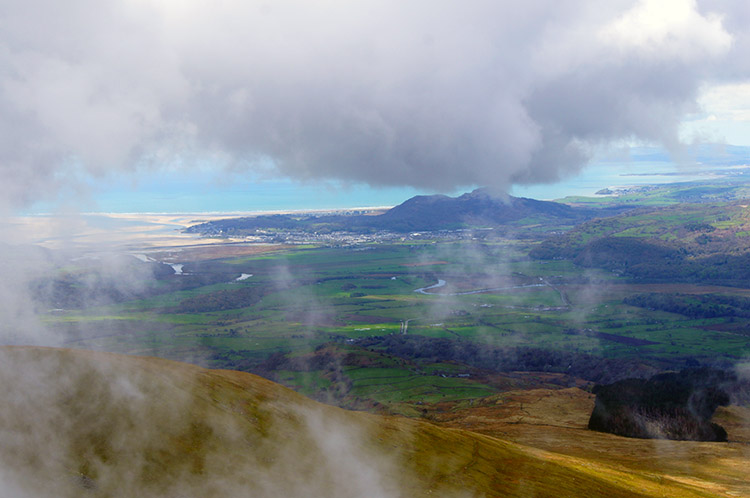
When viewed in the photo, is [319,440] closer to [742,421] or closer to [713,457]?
[713,457]

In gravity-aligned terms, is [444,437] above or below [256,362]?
above

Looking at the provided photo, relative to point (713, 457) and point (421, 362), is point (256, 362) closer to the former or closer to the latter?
point (421, 362)

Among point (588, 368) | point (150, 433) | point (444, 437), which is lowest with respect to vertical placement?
point (588, 368)

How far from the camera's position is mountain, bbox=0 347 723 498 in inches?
2077

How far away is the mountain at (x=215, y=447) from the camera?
52750mm

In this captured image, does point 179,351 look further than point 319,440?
Yes

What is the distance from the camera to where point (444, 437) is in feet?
288

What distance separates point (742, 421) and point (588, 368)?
6320 centimetres

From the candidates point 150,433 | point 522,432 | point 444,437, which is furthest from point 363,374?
point 150,433

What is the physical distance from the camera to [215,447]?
61438 mm

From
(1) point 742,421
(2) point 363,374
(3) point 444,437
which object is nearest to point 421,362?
(2) point 363,374

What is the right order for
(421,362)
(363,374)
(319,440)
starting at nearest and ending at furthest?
(319,440) → (363,374) → (421,362)

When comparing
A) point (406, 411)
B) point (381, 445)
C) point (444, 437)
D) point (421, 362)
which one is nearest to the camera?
point (381, 445)

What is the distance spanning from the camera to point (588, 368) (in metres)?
189
